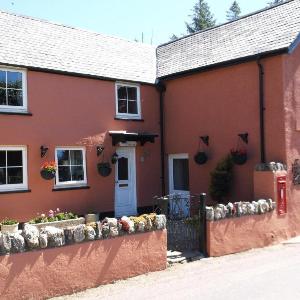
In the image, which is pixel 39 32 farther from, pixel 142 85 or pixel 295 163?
pixel 295 163

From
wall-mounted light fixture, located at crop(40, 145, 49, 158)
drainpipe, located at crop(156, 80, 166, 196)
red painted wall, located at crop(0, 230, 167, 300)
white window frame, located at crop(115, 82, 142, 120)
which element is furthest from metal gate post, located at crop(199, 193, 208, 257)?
drainpipe, located at crop(156, 80, 166, 196)

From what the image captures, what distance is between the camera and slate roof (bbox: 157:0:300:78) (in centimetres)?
1327

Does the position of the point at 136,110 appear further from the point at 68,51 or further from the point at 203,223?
the point at 203,223

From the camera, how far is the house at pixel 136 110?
1262cm

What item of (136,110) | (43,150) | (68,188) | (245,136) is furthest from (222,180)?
(43,150)

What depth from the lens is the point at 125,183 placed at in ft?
49.8

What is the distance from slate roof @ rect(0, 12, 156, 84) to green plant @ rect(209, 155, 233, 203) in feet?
13.8

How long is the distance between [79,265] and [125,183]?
7.84 m

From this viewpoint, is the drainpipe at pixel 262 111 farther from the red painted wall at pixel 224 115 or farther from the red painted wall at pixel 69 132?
the red painted wall at pixel 69 132

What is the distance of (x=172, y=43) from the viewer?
60.5 feet

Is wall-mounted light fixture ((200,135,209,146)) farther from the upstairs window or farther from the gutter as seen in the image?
Result: the upstairs window

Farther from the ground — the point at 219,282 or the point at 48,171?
the point at 48,171

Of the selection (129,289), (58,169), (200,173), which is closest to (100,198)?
(58,169)

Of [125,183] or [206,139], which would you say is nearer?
[206,139]
